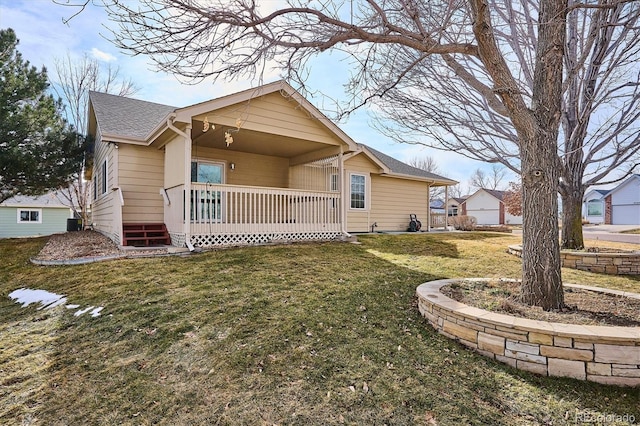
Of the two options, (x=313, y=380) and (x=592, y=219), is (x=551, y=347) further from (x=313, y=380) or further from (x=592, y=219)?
(x=592, y=219)

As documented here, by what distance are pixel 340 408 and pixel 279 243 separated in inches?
246

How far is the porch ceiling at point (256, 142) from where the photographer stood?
8990 millimetres

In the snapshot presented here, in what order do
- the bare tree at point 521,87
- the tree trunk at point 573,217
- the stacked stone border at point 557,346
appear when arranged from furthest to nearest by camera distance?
the tree trunk at point 573,217 < the bare tree at point 521,87 < the stacked stone border at point 557,346

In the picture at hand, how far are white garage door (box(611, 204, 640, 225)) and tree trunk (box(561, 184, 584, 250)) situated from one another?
28.3 meters

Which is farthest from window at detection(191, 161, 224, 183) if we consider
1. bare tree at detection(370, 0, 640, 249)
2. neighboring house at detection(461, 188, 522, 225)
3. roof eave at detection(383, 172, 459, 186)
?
neighboring house at detection(461, 188, 522, 225)

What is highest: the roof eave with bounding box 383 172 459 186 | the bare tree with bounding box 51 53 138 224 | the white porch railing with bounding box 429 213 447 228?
the bare tree with bounding box 51 53 138 224

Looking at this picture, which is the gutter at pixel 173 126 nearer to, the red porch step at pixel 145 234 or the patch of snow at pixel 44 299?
the red porch step at pixel 145 234

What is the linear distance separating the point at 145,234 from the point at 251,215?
278 cm

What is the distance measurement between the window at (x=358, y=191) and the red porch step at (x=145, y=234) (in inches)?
272

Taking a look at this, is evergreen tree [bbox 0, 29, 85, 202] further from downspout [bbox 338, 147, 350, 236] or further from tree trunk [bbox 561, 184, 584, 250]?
tree trunk [bbox 561, 184, 584, 250]

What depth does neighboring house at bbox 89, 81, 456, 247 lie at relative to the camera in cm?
798

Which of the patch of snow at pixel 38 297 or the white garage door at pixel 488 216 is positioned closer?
the patch of snow at pixel 38 297

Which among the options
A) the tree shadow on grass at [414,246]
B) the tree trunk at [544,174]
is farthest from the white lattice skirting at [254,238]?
the tree trunk at [544,174]

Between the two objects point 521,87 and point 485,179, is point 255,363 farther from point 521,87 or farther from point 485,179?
point 485,179
